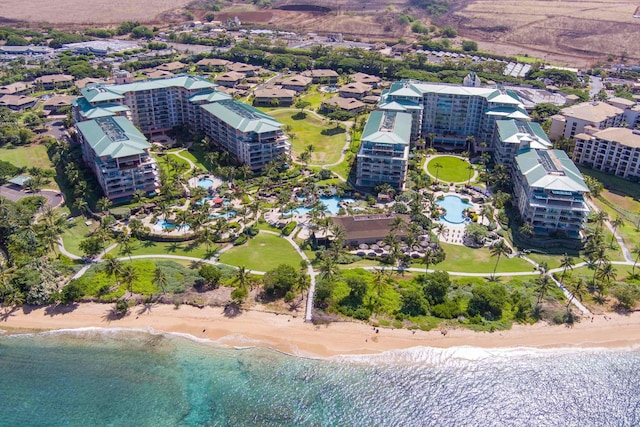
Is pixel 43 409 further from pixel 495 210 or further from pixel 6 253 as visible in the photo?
pixel 495 210

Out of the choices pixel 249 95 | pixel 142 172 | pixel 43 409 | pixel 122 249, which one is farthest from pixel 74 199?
pixel 249 95

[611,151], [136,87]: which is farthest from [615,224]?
[136,87]

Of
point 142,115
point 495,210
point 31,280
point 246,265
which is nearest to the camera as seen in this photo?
point 31,280

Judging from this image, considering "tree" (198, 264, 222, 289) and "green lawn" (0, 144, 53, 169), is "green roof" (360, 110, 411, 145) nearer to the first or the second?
"tree" (198, 264, 222, 289)

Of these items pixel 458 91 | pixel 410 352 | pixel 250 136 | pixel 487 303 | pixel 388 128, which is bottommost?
pixel 410 352

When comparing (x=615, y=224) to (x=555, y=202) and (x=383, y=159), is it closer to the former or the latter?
(x=555, y=202)

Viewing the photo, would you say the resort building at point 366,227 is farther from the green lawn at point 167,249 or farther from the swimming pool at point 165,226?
the swimming pool at point 165,226
